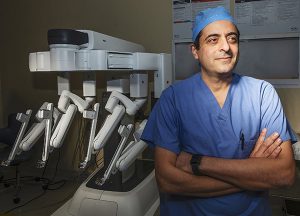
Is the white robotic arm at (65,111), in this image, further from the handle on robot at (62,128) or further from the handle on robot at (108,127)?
the handle on robot at (108,127)

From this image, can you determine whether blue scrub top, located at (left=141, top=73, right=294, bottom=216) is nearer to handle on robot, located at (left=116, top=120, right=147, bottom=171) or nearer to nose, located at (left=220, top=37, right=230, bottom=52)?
nose, located at (left=220, top=37, right=230, bottom=52)

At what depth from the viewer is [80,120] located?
8.25 feet

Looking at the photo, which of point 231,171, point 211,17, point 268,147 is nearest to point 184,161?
point 231,171

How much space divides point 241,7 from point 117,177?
1335 millimetres

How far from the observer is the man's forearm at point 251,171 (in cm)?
97

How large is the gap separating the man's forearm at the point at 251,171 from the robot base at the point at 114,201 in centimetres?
62

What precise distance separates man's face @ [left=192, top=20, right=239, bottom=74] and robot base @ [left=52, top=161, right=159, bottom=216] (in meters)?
0.79

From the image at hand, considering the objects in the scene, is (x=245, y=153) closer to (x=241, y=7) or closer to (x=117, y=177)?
(x=117, y=177)

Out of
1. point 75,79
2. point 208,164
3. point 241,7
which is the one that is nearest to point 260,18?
point 241,7

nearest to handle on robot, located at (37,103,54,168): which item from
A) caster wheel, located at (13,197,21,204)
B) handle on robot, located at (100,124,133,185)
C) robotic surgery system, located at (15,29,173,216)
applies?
robotic surgery system, located at (15,29,173,216)

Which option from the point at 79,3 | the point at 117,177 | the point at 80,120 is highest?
the point at 79,3

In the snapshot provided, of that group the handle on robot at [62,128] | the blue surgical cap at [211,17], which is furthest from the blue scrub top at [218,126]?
the handle on robot at [62,128]

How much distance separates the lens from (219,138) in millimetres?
1056

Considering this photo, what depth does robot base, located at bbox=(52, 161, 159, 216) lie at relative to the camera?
1.47 m
